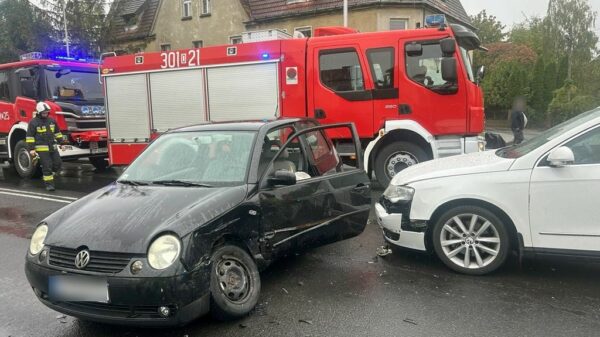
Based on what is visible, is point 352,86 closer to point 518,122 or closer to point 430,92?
point 430,92

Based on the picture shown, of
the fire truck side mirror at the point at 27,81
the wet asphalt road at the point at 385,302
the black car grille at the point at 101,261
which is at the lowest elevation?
the wet asphalt road at the point at 385,302

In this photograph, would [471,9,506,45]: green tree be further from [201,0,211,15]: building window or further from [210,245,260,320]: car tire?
[210,245,260,320]: car tire

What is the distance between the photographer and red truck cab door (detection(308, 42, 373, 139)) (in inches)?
337

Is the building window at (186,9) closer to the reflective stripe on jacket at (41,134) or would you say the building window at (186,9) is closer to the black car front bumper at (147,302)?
the reflective stripe on jacket at (41,134)

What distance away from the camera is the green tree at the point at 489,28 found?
5278 centimetres

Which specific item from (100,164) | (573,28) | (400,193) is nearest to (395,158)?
(400,193)

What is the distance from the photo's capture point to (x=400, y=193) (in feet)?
15.5

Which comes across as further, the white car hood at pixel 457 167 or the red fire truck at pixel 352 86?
the red fire truck at pixel 352 86

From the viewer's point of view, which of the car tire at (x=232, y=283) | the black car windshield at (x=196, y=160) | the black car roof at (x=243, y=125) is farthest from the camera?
the black car roof at (x=243, y=125)

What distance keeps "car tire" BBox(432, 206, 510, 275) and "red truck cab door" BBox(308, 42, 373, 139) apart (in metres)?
4.23

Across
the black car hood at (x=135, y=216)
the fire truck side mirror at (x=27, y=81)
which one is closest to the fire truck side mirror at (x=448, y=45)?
the black car hood at (x=135, y=216)

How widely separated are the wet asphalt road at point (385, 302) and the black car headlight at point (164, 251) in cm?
61

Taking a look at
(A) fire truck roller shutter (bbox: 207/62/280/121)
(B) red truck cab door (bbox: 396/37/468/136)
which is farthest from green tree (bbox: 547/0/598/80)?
(A) fire truck roller shutter (bbox: 207/62/280/121)

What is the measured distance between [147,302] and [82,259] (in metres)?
0.54
